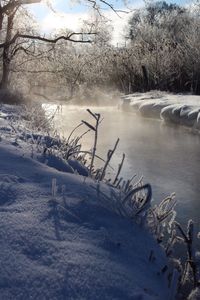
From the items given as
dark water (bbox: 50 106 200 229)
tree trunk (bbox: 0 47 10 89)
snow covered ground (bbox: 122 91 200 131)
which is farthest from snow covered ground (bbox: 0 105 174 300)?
tree trunk (bbox: 0 47 10 89)

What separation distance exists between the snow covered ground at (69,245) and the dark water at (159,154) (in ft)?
6.66

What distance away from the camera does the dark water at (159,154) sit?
5327mm

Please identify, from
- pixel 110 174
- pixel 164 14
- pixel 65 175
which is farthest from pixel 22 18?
pixel 164 14

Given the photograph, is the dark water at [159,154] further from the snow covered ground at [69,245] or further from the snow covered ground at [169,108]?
the snow covered ground at [69,245]

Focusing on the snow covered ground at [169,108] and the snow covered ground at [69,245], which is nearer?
the snow covered ground at [69,245]

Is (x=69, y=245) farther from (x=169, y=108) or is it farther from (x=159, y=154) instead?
(x=169, y=108)

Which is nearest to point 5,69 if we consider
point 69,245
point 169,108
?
point 169,108

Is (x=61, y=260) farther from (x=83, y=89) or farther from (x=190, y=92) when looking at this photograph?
(x=83, y=89)

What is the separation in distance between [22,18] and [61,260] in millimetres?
14218

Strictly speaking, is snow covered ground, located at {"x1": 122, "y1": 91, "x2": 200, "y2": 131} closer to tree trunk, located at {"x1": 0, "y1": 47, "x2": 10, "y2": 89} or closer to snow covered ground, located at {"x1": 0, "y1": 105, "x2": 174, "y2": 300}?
tree trunk, located at {"x1": 0, "y1": 47, "x2": 10, "y2": 89}

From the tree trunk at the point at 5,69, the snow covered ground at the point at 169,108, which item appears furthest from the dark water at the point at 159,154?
the tree trunk at the point at 5,69

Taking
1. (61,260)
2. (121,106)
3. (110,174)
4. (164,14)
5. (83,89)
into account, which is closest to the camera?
(61,260)

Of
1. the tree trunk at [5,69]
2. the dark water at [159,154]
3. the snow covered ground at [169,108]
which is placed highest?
the tree trunk at [5,69]

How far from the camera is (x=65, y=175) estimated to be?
2.93 m
